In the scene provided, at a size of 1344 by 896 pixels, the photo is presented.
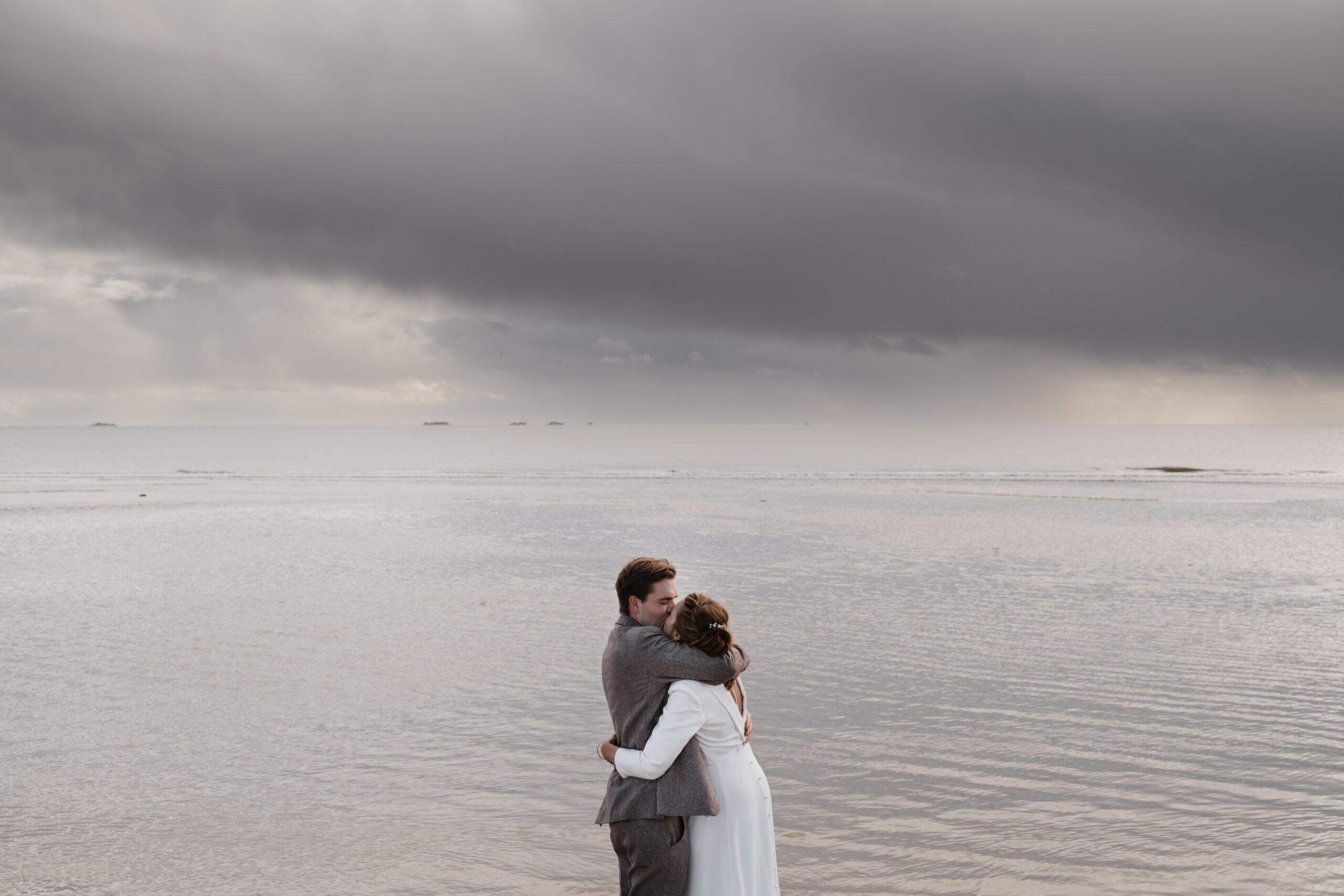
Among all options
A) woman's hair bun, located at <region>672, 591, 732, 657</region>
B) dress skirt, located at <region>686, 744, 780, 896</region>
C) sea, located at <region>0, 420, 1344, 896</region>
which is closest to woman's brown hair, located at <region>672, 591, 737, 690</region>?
woman's hair bun, located at <region>672, 591, 732, 657</region>

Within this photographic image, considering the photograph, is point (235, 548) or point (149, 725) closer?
point (149, 725)

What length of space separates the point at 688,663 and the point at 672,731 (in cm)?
30

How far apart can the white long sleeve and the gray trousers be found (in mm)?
278

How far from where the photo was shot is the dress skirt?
408 centimetres

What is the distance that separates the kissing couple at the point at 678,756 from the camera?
3910 millimetres

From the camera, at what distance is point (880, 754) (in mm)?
8164

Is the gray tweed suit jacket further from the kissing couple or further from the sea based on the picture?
the sea

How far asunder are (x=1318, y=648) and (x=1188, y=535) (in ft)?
49.1

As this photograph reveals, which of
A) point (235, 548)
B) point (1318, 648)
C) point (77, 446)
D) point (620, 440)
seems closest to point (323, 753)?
point (1318, 648)

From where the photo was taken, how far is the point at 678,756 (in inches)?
159

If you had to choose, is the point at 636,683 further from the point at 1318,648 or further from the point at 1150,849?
the point at 1318,648

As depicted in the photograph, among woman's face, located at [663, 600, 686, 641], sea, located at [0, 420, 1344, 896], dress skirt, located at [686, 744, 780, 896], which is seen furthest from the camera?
sea, located at [0, 420, 1344, 896]

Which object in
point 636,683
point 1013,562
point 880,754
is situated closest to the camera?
point 636,683

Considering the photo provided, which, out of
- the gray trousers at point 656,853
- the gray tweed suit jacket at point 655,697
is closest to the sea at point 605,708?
the gray trousers at point 656,853
